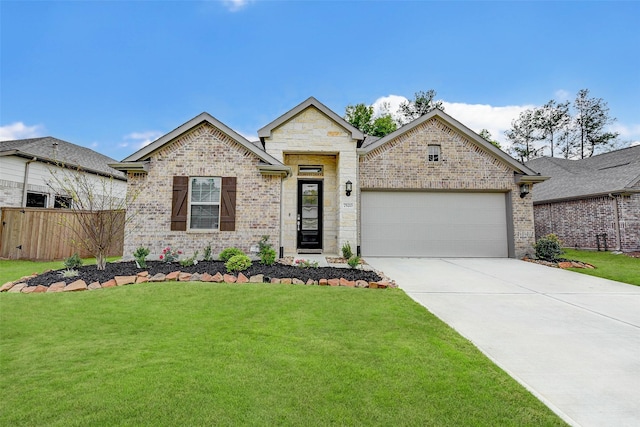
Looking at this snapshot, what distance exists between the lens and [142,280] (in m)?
6.16

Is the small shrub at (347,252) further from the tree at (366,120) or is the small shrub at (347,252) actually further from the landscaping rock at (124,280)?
the tree at (366,120)

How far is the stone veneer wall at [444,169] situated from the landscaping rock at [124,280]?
298 inches

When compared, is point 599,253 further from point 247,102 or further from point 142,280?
point 247,102

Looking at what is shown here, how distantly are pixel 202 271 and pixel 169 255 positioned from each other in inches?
71.7

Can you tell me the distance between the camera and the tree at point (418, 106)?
2969 cm

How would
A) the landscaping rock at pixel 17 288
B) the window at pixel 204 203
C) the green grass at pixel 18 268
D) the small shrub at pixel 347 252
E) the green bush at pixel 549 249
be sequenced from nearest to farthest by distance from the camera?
the landscaping rock at pixel 17 288 → the green grass at pixel 18 268 → the window at pixel 204 203 → the small shrub at pixel 347 252 → the green bush at pixel 549 249

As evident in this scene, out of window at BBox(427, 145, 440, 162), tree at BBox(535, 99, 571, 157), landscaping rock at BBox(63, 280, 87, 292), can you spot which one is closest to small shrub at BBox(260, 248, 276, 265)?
landscaping rock at BBox(63, 280, 87, 292)

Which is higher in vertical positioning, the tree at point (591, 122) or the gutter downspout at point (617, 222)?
the tree at point (591, 122)

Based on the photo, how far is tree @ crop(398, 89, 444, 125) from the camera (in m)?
29.7

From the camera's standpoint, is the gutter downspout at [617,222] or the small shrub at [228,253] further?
the gutter downspout at [617,222]

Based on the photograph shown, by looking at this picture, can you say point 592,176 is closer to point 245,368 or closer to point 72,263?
point 245,368

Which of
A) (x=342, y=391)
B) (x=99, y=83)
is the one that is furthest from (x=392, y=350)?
(x=99, y=83)

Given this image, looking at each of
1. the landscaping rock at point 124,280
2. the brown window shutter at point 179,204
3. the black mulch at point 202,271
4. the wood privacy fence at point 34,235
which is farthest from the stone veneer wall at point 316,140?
the wood privacy fence at point 34,235

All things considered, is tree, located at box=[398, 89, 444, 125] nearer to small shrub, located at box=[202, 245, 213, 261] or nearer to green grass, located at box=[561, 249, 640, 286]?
green grass, located at box=[561, 249, 640, 286]
